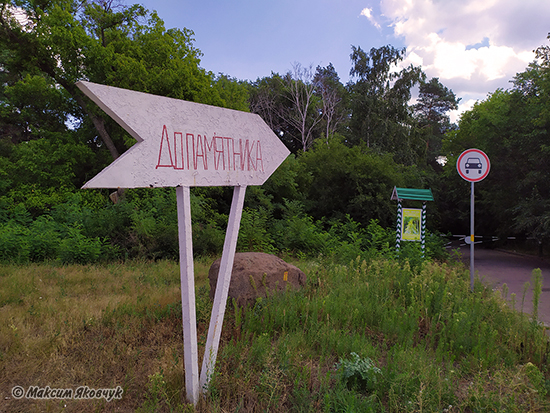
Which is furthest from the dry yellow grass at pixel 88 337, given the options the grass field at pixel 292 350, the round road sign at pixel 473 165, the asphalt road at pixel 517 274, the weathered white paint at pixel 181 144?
the asphalt road at pixel 517 274

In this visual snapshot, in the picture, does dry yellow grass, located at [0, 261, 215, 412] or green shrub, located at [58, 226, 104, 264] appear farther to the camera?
green shrub, located at [58, 226, 104, 264]

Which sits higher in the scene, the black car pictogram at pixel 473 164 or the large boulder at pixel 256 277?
the black car pictogram at pixel 473 164

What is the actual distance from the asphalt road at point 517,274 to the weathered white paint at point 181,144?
5.90 metres

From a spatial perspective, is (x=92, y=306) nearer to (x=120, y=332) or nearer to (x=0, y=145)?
(x=120, y=332)

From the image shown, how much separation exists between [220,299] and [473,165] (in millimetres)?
6670

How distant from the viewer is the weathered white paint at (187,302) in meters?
2.92

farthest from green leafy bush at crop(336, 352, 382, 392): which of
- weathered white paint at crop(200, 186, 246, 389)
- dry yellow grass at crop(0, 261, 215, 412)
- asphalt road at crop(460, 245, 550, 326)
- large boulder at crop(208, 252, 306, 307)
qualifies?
asphalt road at crop(460, 245, 550, 326)

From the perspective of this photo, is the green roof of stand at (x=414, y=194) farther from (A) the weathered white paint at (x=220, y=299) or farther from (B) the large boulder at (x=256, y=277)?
(A) the weathered white paint at (x=220, y=299)

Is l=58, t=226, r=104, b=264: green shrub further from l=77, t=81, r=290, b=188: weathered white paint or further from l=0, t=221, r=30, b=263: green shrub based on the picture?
l=77, t=81, r=290, b=188: weathered white paint

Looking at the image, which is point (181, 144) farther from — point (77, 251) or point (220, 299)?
point (77, 251)

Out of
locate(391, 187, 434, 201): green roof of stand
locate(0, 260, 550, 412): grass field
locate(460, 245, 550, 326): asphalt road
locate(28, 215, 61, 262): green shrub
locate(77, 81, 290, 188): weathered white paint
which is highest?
locate(77, 81, 290, 188): weathered white paint

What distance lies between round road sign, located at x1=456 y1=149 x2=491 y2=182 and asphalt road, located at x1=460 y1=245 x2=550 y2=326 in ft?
6.93

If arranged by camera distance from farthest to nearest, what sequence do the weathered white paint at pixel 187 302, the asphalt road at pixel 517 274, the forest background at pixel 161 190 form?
1. the forest background at pixel 161 190
2. the asphalt road at pixel 517 274
3. the weathered white paint at pixel 187 302

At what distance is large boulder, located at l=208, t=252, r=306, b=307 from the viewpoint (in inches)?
197
